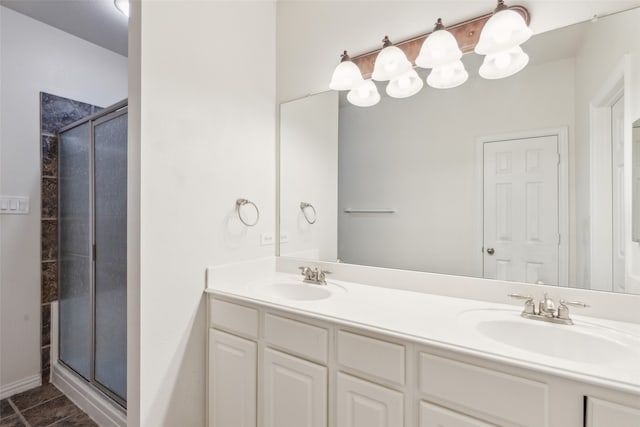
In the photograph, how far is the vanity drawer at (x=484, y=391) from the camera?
0.79m

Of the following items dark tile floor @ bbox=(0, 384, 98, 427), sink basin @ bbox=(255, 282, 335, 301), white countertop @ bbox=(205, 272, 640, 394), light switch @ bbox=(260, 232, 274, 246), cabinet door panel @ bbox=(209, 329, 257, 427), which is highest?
light switch @ bbox=(260, 232, 274, 246)

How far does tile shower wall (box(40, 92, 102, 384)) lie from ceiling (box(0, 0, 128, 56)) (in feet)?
1.78

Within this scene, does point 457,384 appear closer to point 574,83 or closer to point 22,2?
point 574,83

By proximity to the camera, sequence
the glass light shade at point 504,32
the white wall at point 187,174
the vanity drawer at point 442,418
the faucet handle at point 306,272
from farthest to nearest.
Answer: the faucet handle at point 306,272 < the white wall at point 187,174 < the glass light shade at point 504,32 < the vanity drawer at point 442,418

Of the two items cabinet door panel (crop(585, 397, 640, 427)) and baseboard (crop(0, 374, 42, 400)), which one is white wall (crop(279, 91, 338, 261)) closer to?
cabinet door panel (crop(585, 397, 640, 427))

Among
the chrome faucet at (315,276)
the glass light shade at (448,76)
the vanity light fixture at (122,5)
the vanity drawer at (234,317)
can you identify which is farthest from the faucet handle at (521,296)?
the vanity light fixture at (122,5)

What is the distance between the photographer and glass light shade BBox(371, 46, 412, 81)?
58.6 inches

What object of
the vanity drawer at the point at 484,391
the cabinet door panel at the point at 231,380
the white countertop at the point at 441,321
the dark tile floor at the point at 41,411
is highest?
the white countertop at the point at 441,321

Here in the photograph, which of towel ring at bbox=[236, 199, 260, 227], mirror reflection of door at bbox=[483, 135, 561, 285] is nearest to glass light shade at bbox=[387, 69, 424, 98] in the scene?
mirror reflection of door at bbox=[483, 135, 561, 285]

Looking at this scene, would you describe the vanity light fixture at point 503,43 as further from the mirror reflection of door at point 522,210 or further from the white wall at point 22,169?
the white wall at point 22,169

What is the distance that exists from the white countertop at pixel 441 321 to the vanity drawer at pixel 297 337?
6 centimetres

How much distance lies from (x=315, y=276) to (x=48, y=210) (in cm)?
209

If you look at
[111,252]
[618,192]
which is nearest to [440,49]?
[618,192]

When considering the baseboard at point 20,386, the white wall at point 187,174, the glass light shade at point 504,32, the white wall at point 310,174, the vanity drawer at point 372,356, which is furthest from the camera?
the baseboard at point 20,386
